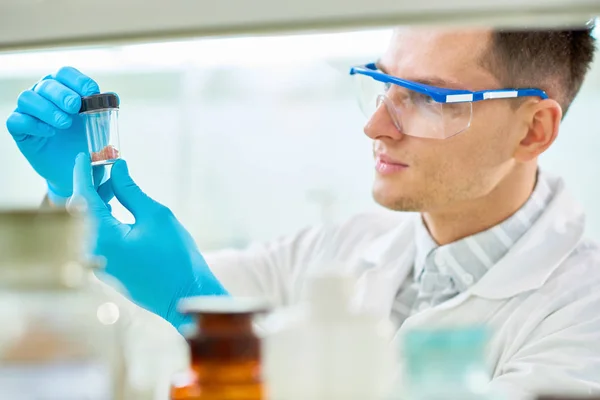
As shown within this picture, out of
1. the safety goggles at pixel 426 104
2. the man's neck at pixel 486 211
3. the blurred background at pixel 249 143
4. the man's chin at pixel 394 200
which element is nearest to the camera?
the safety goggles at pixel 426 104

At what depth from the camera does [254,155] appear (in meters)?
4.43

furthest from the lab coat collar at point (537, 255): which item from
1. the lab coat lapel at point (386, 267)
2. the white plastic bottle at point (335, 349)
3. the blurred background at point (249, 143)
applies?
the blurred background at point (249, 143)

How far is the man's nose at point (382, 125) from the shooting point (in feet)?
6.61

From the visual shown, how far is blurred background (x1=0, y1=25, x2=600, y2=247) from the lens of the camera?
412 centimetres

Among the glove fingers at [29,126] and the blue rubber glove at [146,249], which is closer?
the blue rubber glove at [146,249]

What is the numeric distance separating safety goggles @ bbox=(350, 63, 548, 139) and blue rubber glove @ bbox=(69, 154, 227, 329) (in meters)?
0.75

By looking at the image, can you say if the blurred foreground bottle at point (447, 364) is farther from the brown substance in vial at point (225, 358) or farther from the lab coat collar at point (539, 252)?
the lab coat collar at point (539, 252)

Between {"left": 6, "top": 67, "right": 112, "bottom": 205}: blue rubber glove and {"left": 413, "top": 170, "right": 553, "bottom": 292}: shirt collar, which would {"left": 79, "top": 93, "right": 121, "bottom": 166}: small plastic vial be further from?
{"left": 413, "top": 170, "right": 553, "bottom": 292}: shirt collar

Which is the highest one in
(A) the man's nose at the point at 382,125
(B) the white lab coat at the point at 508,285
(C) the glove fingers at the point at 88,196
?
(A) the man's nose at the point at 382,125

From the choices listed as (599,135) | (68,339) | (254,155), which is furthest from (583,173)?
(68,339)

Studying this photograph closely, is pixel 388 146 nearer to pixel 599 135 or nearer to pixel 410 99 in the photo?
pixel 410 99

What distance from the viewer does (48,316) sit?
29.6 inches

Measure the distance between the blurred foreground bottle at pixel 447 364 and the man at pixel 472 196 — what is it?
995 mm

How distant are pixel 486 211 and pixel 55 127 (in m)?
1.34
